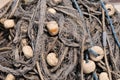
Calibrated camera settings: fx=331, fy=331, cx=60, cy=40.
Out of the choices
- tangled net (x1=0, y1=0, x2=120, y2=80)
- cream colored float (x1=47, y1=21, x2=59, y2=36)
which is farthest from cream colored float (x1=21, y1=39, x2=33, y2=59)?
cream colored float (x1=47, y1=21, x2=59, y2=36)

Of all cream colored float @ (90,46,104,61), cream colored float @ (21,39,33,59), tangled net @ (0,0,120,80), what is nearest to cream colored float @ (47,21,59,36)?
tangled net @ (0,0,120,80)

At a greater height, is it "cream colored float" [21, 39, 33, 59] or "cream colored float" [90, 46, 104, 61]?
"cream colored float" [21, 39, 33, 59]

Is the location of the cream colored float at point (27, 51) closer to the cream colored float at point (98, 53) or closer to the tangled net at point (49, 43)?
Result: the tangled net at point (49, 43)

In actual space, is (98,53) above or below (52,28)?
below

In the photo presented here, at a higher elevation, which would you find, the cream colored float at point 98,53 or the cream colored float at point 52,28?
the cream colored float at point 52,28

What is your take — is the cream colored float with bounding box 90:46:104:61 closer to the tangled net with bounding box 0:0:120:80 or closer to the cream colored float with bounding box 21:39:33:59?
the tangled net with bounding box 0:0:120:80

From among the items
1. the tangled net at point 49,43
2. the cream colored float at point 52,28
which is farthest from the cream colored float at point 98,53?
the cream colored float at point 52,28

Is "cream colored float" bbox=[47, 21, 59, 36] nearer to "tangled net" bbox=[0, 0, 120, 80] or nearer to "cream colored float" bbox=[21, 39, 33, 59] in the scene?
"tangled net" bbox=[0, 0, 120, 80]

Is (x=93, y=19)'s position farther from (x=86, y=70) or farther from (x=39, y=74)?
(x=39, y=74)

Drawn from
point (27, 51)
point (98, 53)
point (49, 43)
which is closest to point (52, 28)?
point (49, 43)

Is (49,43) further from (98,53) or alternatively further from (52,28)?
(98,53)

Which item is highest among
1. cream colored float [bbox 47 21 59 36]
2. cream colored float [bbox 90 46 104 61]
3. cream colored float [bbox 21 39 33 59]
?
cream colored float [bbox 47 21 59 36]

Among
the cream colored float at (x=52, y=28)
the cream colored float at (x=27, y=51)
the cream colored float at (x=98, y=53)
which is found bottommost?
the cream colored float at (x=98, y=53)
